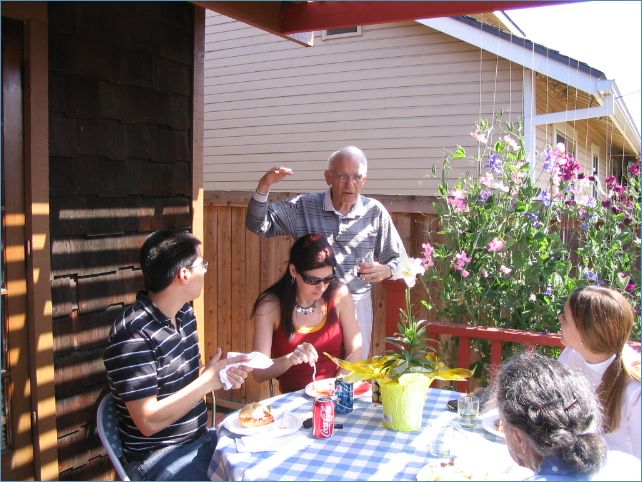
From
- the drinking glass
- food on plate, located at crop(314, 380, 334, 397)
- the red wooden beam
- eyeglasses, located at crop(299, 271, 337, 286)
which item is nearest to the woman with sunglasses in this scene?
eyeglasses, located at crop(299, 271, 337, 286)

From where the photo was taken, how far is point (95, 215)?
8.10 ft

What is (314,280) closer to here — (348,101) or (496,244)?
(496,244)

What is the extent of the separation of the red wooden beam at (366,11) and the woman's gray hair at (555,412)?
1449 millimetres

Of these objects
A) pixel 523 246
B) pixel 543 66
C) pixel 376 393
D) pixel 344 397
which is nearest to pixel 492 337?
pixel 523 246

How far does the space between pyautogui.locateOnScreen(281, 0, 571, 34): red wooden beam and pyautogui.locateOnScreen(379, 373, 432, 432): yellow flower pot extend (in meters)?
1.43

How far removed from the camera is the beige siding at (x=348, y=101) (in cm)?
533

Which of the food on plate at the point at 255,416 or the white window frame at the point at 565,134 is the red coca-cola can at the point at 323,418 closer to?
the food on plate at the point at 255,416

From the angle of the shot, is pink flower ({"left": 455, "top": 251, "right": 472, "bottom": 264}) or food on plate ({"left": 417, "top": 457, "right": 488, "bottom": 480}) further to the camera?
pink flower ({"left": 455, "top": 251, "right": 472, "bottom": 264})

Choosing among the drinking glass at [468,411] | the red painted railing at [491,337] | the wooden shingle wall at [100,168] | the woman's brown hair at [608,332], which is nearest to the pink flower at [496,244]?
the red painted railing at [491,337]

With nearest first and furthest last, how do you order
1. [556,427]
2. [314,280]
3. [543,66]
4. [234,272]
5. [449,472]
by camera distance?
1. [556,427]
2. [449,472]
3. [314,280]
4. [234,272]
5. [543,66]

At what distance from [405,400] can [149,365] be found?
76 centimetres

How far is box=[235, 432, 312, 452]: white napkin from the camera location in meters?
1.55

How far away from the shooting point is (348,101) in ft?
19.5

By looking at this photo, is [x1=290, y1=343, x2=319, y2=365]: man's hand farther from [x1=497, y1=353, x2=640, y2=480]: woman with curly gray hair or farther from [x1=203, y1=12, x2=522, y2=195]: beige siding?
[x1=203, y1=12, x2=522, y2=195]: beige siding
